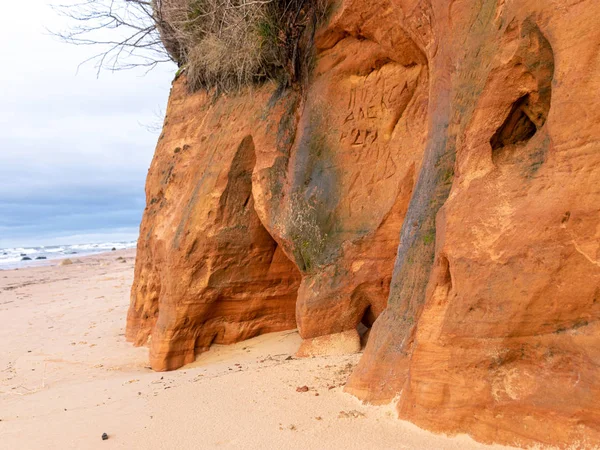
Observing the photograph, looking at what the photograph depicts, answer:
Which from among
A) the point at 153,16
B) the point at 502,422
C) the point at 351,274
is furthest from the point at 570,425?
the point at 153,16

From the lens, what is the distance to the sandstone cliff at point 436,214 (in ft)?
7.82

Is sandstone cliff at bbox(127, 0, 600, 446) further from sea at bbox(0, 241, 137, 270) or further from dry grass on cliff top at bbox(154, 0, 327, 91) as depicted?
sea at bbox(0, 241, 137, 270)

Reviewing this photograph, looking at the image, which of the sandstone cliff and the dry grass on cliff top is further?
the dry grass on cliff top

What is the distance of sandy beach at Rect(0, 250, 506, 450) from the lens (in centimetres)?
288

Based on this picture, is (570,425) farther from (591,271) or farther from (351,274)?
(351,274)

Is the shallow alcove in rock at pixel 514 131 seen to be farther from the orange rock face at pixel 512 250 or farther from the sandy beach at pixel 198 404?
the sandy beach at pixel 198 404

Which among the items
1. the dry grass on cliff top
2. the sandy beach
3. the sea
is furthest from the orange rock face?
the sea

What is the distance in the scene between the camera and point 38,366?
6434 mm

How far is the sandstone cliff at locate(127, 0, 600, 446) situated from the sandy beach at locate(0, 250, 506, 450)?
0.24m

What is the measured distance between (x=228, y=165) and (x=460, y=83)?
3.37 meters

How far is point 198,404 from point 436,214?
6.63 feet

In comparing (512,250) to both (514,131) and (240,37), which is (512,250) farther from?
(240,37)

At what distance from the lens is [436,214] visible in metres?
3.11

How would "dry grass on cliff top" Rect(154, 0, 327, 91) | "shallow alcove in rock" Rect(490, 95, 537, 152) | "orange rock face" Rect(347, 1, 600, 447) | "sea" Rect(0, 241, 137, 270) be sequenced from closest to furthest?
"orange rock face" Rect(347, 1, 600, 447) < "shallow alcove in rock" Rect(490, 95, 537, 152) < "dry grass on cliff top" Rect(154, 0, 327, 91) < "sea" Rect(0, 241, 137, 270)
